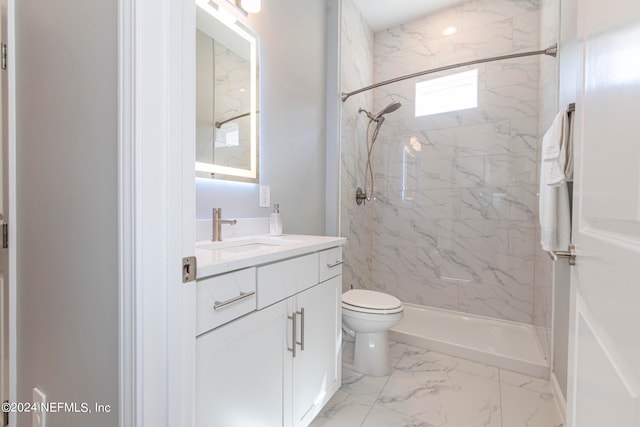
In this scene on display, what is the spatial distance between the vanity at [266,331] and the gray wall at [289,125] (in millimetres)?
285

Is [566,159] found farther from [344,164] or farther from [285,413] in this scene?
[285,413]

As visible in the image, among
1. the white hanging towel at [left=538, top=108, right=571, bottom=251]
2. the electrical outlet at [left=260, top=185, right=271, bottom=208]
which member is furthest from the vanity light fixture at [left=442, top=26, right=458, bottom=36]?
the electrical outlet at [left=260, top=185, right=271, bottom=208]

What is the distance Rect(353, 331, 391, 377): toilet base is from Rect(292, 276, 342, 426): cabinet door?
32 cm

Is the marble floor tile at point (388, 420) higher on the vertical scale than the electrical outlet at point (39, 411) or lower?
lower

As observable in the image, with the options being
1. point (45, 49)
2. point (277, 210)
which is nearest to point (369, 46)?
point (277, 210)

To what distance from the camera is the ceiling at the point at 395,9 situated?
2.50 m

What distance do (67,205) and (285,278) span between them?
2.25 ft

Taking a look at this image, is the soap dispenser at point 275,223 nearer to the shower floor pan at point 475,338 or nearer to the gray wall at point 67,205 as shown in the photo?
the gray wall at point 67,205

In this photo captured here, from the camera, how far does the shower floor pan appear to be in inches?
72.4

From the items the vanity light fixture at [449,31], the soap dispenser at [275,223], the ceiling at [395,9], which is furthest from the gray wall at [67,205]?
the vanity light fixture at [449,31]

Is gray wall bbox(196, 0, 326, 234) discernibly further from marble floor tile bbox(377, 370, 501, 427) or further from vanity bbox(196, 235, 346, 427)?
marble floor tile bbox(377, 370, 501, 427)

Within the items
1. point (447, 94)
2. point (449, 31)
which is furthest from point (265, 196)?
point (449, 31)

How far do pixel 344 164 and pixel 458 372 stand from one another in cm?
168

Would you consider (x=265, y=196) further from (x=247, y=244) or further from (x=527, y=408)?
(x=527, y=408)
